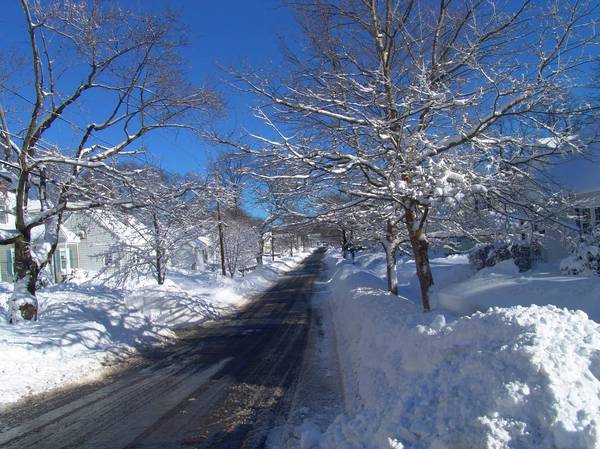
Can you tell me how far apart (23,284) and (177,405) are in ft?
21.3

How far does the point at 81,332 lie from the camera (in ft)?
36.8

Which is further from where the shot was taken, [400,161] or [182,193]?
[182,193]

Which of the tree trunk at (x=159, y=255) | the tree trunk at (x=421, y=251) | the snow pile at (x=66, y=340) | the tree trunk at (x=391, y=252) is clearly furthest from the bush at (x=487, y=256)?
the tree trunk at (x=159, y=255)

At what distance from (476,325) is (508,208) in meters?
4.72

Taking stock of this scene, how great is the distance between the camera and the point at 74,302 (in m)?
13.5

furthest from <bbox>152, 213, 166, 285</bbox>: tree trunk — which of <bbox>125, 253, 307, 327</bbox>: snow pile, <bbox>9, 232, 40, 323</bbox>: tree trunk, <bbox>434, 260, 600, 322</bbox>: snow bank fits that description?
<bbox>434, 260, 600, 322</bbox>: snow bank

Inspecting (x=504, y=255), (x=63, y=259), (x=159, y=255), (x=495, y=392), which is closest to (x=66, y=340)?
(x=495, y=392)

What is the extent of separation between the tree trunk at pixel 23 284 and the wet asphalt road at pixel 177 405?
116 inches

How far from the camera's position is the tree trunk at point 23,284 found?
37.1ft

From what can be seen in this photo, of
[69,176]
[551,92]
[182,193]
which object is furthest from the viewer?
[182,193]

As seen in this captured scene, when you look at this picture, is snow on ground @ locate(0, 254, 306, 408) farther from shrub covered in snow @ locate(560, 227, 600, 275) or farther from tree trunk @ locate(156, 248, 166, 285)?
shrub covered in snow @ locate(560, 227, 600, 275)

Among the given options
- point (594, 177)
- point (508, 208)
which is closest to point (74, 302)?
point (508, 208)

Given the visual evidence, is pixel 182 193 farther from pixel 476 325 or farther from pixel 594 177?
pixel 594 177

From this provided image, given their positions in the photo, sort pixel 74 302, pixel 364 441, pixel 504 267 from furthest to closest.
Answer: pixel 504 267
pixel 74 302
pixel 364 441
